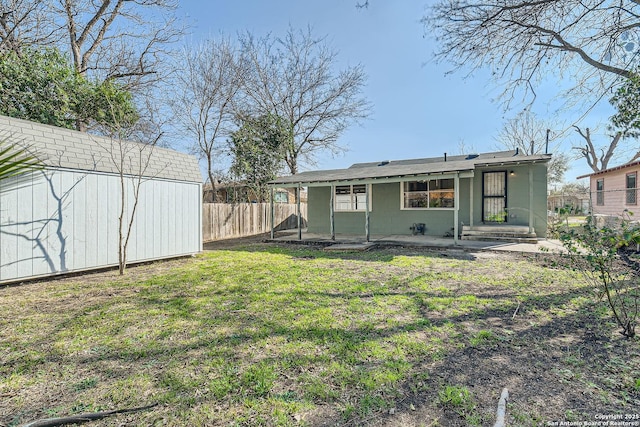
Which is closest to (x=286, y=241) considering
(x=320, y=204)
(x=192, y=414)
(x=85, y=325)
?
(x=320, y=204)

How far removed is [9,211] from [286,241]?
7.25 metres

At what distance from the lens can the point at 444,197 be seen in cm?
1053

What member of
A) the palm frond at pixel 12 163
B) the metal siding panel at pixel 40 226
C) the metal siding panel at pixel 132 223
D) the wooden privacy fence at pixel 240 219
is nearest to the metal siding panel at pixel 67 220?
the metal siding panel at pixel 40 226

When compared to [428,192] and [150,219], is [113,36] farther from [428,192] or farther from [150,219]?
[428,192]

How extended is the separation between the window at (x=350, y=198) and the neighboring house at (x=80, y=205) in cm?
666

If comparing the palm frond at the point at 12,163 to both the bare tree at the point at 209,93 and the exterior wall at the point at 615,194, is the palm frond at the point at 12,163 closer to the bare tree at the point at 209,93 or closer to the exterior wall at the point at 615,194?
the bare tree at the point at 209,93

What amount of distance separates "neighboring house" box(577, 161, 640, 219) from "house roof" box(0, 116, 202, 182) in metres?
15.5

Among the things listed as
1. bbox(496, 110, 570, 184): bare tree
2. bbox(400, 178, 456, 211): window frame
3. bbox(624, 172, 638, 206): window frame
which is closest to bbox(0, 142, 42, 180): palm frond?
bbox(400, 178, 456, 211): window frame

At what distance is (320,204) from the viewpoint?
508 inches

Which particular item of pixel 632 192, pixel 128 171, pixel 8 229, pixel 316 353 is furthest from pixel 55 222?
pixel 632 192

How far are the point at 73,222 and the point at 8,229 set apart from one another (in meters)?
0.86

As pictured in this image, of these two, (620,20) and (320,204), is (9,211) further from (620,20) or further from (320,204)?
(620,20)

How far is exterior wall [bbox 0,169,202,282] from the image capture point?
475cm

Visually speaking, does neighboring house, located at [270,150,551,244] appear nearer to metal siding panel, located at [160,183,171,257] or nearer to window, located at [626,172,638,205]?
metal siding panel, located at [160,183,171,257]
